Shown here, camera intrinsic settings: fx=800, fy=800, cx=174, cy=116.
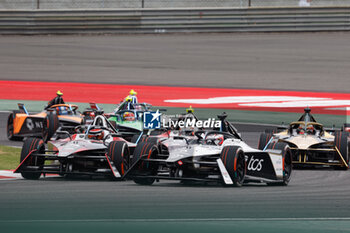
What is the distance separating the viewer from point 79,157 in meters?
13.8

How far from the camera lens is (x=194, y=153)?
13.2m

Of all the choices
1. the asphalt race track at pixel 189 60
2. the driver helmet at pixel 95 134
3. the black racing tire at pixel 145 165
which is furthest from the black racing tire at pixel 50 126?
the asphalt race track at pixel 189 60

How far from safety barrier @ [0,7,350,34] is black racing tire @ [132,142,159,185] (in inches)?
913

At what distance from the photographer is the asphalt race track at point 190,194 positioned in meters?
10.0

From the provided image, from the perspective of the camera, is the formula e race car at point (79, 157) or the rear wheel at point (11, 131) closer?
the formula e race car at point (79, 157)

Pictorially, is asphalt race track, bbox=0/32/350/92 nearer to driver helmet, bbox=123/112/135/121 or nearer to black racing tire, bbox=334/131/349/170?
driver helmet, bbox=123/112/135/121

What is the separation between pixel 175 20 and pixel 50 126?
18103mm

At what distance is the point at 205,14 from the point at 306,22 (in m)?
4.58

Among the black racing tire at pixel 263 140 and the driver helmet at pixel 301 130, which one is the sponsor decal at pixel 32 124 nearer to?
the black racing tire at pixel 263 140

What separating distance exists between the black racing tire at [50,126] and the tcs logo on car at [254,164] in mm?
7428

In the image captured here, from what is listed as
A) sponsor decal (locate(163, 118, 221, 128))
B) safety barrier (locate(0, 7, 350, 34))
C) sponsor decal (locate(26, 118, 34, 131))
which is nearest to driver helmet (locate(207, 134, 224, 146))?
sponsor decal (locate(163, 118, 221, 128))

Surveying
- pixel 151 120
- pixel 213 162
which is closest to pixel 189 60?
pixel 151 120

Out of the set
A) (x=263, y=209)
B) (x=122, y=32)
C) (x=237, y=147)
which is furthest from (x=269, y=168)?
(x=122, y=32)

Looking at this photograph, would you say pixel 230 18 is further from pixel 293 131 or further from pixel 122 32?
pixel 293 131
